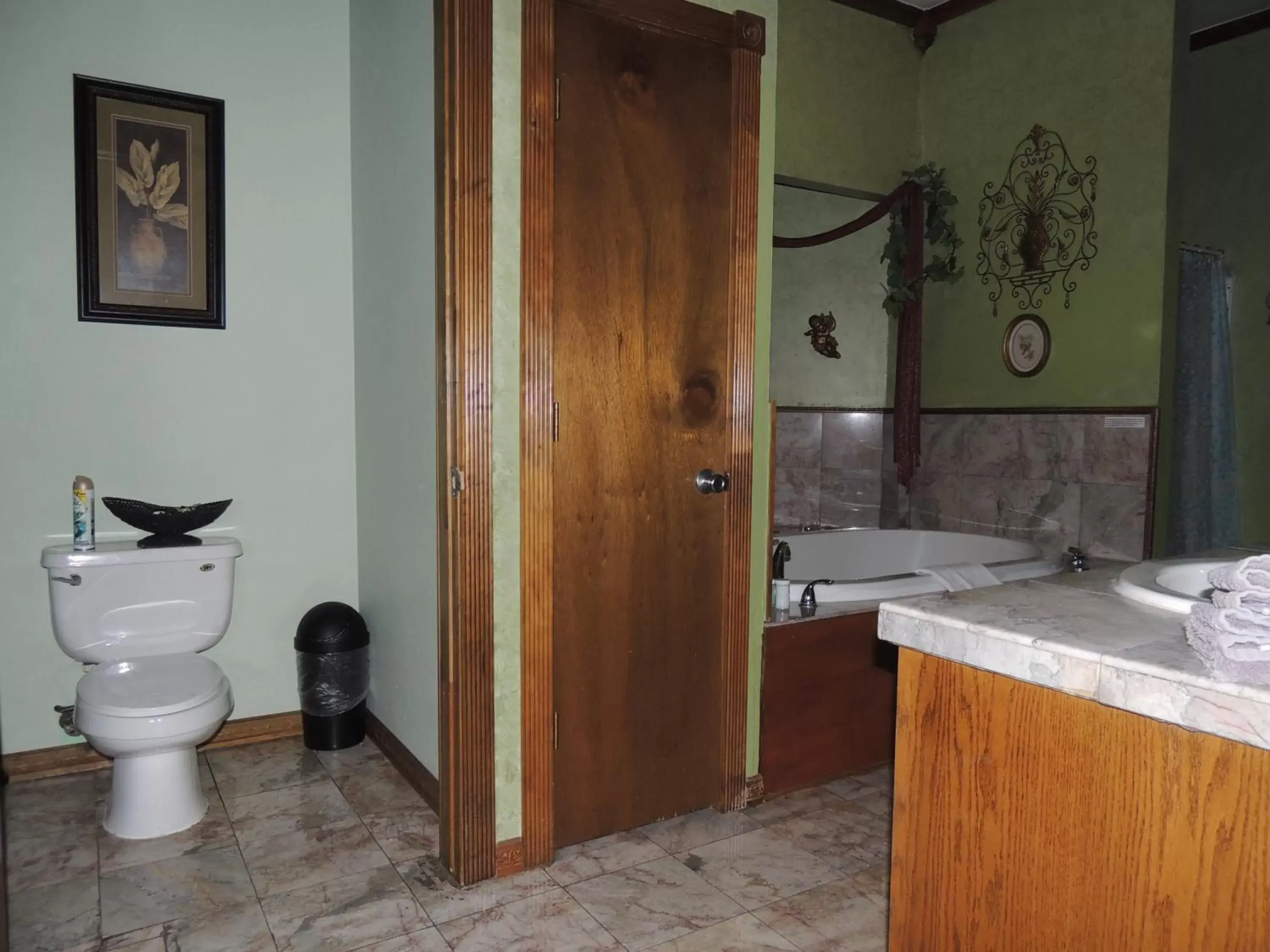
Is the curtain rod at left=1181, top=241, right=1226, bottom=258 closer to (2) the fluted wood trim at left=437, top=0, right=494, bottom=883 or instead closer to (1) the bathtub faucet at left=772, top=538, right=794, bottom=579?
(1) the bathtub faucet at left=772, top=538, right=794, bottom=579

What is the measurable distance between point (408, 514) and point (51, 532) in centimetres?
108

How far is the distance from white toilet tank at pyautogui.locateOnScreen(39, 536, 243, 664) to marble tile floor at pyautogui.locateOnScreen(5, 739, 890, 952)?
1.42 feet

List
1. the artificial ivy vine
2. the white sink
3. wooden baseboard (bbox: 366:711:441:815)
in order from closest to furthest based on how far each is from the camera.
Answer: the white sink → wooden baseboard (bbox: 366:711:441:815) → the artificial ivy vine

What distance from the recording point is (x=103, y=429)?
2600 mm

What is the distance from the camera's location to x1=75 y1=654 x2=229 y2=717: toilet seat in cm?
212

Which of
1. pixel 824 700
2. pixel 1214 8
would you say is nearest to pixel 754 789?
pixel 824 700

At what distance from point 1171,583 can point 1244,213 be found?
3.18 meters

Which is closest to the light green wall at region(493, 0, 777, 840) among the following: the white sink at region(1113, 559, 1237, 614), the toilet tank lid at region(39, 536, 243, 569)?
the toilet tank lid at region(39, 536, 243, 569)

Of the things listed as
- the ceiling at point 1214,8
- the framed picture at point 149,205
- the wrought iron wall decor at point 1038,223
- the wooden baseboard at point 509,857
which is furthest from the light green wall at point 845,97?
the wooden baseboard at point 509,857

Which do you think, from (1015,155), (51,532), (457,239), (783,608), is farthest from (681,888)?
(1015,155)

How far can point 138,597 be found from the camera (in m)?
2.49

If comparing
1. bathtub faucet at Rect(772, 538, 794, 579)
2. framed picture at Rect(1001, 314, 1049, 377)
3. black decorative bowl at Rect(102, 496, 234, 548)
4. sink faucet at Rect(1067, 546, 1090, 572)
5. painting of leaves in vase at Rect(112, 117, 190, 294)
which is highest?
painting of leaves in vase at Rect(112, 117, 190, 294)

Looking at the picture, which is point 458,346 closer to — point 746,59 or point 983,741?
point 746,59

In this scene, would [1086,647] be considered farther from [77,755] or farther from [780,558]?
[77,755]
